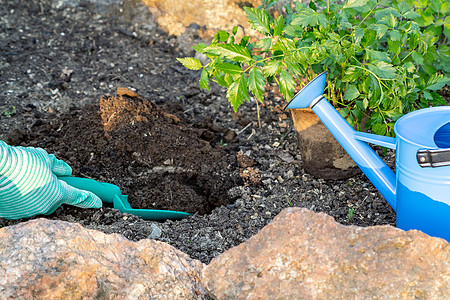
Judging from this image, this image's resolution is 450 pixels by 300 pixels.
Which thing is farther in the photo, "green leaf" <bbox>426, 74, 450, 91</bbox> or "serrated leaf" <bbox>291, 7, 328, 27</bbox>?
"green leaf" <bbox>426, 74, 450, 91</bbox>

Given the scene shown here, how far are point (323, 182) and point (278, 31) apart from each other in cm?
78

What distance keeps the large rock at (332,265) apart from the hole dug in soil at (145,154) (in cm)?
91

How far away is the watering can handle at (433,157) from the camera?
1374mm

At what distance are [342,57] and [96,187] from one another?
117 cm

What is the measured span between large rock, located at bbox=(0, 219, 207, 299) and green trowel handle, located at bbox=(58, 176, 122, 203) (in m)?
0.77

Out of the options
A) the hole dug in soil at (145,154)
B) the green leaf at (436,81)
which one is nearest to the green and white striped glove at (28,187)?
the hole dug in soil at (145,154)

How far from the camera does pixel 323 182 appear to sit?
2.19 meters

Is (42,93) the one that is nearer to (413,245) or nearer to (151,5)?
(151,5)

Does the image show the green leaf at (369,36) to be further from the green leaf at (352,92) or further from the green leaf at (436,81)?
the green leaf at (436,81)

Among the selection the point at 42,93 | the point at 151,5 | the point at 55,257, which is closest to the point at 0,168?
the point at 55,257

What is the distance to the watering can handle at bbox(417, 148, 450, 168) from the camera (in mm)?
1374

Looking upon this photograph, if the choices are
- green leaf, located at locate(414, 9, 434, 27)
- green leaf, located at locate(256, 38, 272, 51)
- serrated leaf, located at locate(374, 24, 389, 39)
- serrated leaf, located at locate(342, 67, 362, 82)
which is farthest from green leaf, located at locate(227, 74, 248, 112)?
green leaf, located at locate(414, 9, 434, 27)

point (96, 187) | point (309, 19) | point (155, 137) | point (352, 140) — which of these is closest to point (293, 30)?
point (309, 19)

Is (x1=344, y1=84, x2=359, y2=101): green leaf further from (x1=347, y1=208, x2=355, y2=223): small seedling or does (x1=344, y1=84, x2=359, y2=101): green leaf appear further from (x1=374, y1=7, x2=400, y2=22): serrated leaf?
(x1=347, y1=208, x2=355, y2=223): small seedling
